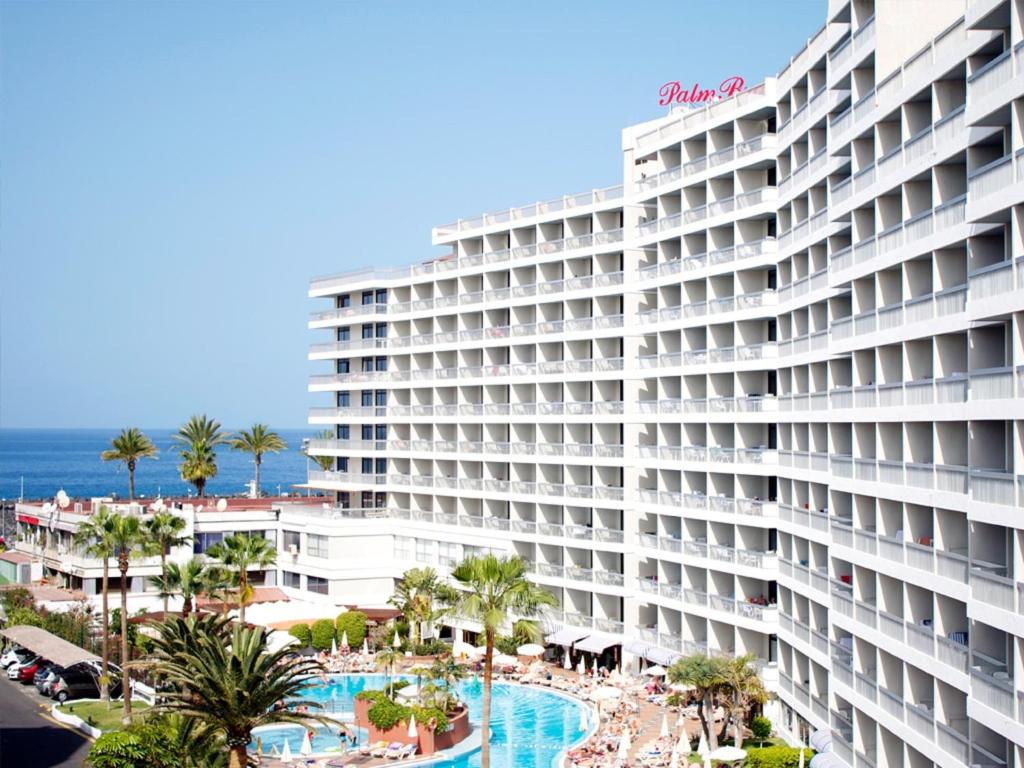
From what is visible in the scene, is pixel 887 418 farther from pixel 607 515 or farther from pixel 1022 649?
pixel 607 515

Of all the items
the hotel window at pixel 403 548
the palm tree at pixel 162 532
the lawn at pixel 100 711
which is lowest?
the lawn at pixel 100 711

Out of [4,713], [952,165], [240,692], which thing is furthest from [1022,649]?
[4,713]

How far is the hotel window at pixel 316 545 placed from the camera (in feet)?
280

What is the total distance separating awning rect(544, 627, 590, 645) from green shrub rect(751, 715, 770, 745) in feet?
61.1

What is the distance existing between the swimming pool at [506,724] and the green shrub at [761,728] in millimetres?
8553

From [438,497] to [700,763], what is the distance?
38482 millimetres

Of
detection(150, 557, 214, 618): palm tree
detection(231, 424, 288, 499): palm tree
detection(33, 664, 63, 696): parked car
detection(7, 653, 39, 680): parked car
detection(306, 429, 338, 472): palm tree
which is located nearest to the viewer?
detection(150, 557, 214, 618): palm tree

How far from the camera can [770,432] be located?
61031 mm

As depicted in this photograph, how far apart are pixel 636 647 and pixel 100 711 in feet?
88.4

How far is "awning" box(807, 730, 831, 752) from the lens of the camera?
4575 centimetres

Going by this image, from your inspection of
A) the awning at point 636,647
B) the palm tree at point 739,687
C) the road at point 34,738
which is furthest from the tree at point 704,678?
the road at point 34,738

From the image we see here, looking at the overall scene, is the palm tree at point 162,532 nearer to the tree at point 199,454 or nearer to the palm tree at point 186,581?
the palm tree at point 186,581

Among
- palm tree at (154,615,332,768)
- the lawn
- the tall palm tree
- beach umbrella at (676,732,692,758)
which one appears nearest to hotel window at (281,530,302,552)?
the tall palm tree

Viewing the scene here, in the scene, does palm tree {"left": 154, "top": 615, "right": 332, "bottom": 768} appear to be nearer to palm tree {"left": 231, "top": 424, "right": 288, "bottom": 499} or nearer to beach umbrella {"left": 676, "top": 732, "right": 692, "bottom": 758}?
beach umbrella {"left": 676, "top": 732, "right": 692, "bottom": 758}
